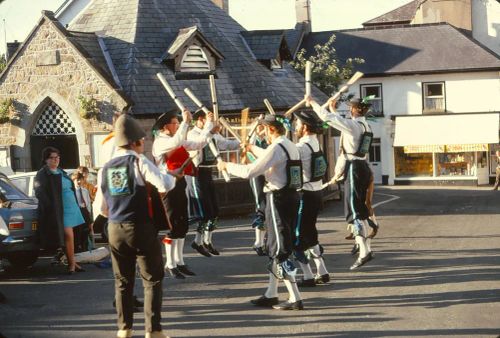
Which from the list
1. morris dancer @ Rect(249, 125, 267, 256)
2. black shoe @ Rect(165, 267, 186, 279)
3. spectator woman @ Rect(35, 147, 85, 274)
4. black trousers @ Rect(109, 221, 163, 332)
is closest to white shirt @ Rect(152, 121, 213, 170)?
black shoe @ Rect(165, 267, 186, 279)

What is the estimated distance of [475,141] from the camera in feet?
132

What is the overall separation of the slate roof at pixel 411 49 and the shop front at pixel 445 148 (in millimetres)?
2266

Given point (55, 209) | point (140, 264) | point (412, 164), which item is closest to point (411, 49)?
point (412, 164)

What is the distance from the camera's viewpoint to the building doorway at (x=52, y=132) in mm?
24594

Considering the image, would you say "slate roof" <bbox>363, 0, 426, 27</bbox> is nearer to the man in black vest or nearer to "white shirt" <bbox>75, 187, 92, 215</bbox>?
"white shirt" <bbox>75, 187, 92, 215</bbox>

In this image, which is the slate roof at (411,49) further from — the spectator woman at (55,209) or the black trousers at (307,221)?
the black trousers at (307,221)

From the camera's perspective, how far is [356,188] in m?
12.7

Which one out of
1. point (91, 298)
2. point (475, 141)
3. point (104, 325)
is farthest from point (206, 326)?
point (475, 141)

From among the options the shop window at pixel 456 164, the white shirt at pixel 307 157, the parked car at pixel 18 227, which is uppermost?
the white shirt at pixel 307 157

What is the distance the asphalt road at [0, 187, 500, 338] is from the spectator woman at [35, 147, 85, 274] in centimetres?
47

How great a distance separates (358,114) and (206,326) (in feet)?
15.2

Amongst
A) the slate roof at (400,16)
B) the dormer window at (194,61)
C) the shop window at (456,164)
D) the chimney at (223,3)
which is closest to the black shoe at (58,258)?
the dormer window at (194,61)

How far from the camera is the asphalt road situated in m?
8.77

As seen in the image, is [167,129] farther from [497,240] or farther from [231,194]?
[231,194]
